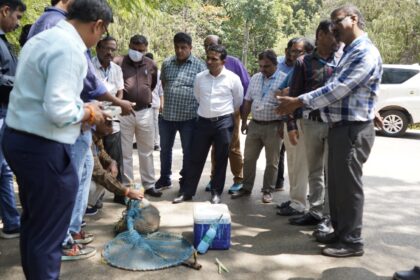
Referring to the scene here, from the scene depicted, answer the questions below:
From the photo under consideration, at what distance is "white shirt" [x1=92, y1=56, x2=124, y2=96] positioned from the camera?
5000 mm

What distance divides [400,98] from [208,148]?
7574mm

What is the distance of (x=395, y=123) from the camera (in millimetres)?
11195

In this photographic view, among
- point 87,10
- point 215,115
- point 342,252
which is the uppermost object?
point 87,10

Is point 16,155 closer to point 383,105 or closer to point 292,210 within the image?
point 292,210

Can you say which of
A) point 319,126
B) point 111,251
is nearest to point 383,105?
point 319,126

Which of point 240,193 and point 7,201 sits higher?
point 7,201

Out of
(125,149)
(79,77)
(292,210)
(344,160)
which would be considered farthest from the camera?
(125,149)

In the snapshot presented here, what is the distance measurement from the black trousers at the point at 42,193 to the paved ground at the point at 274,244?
0.93m

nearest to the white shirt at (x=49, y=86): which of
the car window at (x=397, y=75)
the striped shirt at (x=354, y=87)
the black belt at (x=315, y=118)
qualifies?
the striped shirt at (x=354, y=87)

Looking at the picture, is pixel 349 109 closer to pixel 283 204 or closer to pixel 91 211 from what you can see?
pixel 283 204

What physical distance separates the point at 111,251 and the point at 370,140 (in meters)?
2.41

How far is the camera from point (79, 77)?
2.38 m

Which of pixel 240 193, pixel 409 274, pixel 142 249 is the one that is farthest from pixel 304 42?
pixel 142 249

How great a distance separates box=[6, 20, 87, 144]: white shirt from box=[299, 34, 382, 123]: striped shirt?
203cm
